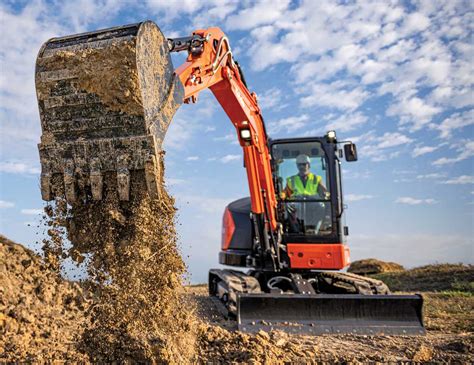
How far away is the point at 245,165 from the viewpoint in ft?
22.8

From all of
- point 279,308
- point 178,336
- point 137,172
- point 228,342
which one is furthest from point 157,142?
point 279,308

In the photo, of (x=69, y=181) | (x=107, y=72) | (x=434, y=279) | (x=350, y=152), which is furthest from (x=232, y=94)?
(x=434, y=279)

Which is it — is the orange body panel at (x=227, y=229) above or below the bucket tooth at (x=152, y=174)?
below

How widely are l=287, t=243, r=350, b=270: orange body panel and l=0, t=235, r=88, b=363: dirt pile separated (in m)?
3.39

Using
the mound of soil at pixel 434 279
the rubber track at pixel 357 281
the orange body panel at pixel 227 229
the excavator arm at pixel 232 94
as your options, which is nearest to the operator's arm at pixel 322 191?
the excavator arm at pixel 232 94

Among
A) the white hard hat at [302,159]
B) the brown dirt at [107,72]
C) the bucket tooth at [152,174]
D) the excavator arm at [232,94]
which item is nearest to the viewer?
the bucket tooth at [152,174]

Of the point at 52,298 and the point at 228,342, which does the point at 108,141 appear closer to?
the point at 52,298

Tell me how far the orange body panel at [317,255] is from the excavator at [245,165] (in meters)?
0.01

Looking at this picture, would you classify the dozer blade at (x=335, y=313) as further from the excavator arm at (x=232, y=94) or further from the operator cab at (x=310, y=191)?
the excavator arm at (x=232, y=94)

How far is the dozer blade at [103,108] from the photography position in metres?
3.88

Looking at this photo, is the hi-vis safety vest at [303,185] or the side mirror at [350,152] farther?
the hi-vis safety vest at [303,185]

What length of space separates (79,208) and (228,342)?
6.11 feet

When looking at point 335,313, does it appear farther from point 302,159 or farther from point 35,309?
point 35,309

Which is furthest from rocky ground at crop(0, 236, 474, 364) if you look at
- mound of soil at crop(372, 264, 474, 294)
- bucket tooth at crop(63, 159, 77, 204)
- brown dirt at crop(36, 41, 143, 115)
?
mound of soil at crop(372, 264, 474, 294)
